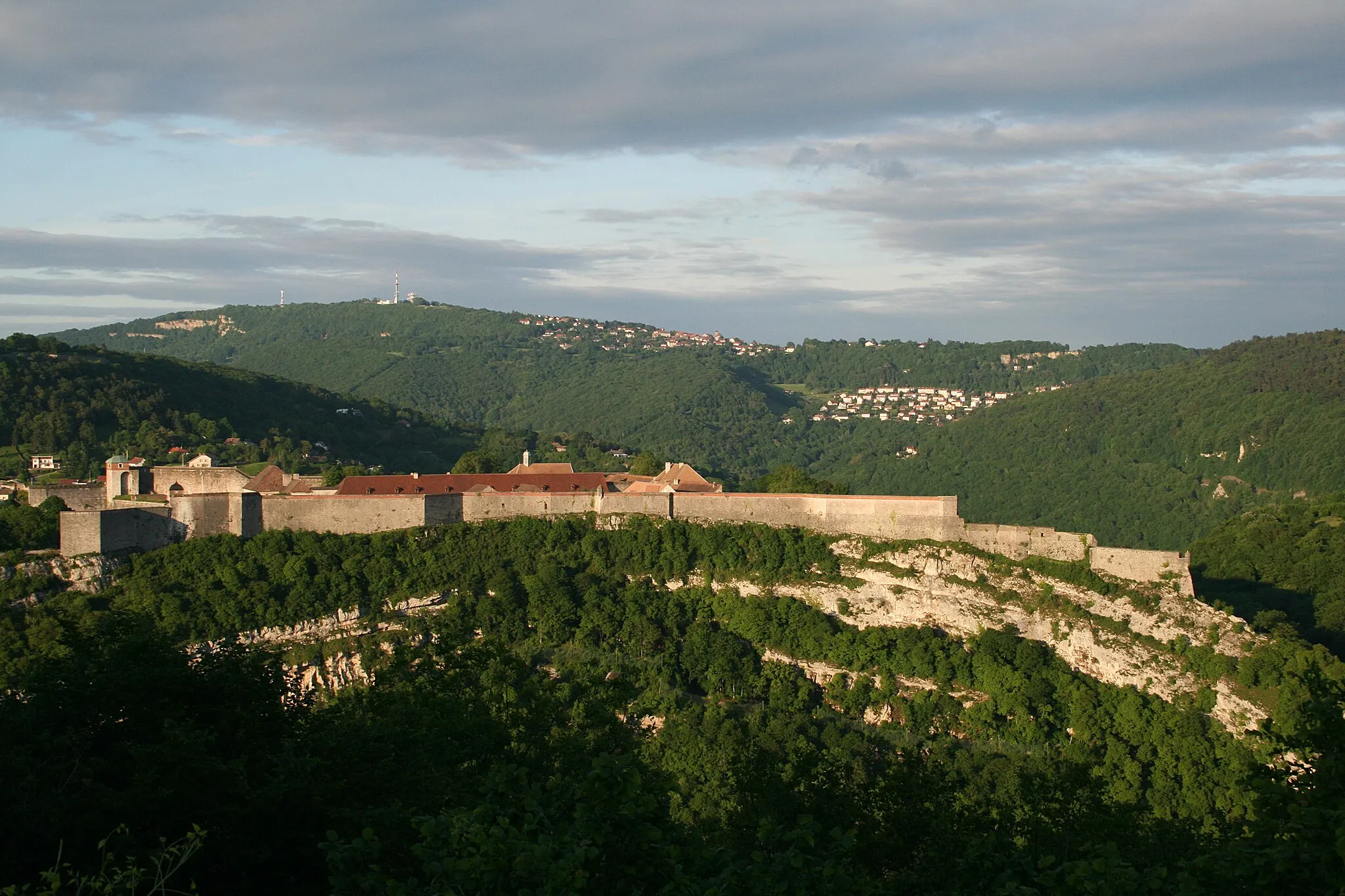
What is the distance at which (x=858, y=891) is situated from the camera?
1215 cm

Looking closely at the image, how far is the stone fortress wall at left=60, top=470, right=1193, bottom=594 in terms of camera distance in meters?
38.0

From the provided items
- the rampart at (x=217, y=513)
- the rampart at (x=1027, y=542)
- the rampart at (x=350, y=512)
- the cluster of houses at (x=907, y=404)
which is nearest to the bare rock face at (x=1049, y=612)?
the rampart at (x=1027, y=542)

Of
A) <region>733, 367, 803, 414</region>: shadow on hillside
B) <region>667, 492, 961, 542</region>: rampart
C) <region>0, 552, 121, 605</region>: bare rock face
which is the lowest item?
<region>0, 552, 121, 605</region>: bare rock face

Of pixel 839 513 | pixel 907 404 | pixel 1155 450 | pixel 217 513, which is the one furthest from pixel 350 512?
pixel 907 404

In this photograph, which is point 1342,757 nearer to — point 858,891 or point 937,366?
point 858,891

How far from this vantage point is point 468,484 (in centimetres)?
4550

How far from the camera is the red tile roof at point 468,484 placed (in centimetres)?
4356

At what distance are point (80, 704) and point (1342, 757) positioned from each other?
13814 millimetres

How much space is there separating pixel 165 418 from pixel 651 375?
95976 millimetres

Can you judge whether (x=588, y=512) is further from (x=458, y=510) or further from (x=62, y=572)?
(x=62, y=572)

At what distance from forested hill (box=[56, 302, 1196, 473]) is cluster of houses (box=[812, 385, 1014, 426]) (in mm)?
3587

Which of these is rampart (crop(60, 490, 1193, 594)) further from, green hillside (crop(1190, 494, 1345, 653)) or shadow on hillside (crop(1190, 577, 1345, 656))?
green hillside (crop(1190, 494, 1345, 653))

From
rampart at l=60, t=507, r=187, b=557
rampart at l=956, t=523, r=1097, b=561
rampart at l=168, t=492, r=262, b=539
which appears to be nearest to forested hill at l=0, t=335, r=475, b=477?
rampart at l=60, t=507, r=187, b=557

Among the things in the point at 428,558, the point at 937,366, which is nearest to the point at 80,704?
the point at 428,558
